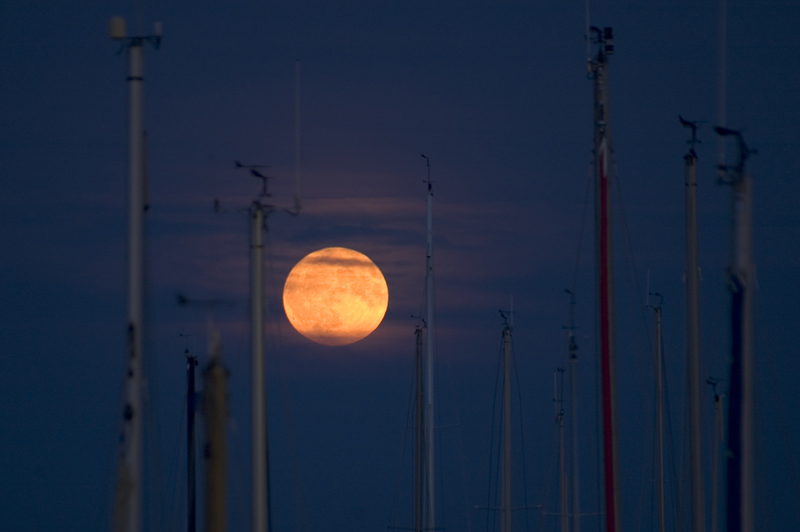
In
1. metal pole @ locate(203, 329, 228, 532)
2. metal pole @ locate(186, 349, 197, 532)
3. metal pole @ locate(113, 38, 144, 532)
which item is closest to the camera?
metal pole @ locate(203, 329, 228, 532)

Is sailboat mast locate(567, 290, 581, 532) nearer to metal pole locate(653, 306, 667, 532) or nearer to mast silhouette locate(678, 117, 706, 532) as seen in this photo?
metal pole locate(653, 306, 667, 532)

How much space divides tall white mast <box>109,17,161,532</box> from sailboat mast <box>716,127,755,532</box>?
28.2 feet

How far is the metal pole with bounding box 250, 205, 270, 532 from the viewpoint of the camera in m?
17.7

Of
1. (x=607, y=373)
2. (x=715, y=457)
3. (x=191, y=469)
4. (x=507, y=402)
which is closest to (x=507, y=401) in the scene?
(x=507, y=402)

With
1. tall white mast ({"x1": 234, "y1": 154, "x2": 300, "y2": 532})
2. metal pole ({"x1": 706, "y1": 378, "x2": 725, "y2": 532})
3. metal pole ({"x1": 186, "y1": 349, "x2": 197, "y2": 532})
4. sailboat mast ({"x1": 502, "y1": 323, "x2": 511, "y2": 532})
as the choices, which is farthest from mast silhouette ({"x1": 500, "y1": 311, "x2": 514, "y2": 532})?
tall white mast ({"x1": 234, "y1": 154, "x2": 300, "y2": 532})

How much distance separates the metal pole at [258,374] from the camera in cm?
1770

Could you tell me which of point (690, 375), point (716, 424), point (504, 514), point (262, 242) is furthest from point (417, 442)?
point (262, 242)

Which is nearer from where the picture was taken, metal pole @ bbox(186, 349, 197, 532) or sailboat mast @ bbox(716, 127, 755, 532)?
sailboat mast @ bbox(716, 127, 755, 532)

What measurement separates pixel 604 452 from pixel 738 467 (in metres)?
4.97

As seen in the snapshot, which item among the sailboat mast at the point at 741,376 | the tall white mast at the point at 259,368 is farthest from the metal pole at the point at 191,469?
the sailboat mast at the point at 741,376

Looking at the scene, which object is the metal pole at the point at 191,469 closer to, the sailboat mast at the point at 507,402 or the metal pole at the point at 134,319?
the metal pole at the point at 134,319

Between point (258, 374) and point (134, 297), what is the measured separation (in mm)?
2287

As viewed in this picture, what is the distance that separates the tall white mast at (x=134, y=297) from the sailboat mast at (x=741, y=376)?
8.59m

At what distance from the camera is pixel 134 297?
56.9 feet
